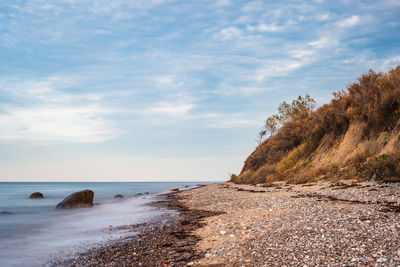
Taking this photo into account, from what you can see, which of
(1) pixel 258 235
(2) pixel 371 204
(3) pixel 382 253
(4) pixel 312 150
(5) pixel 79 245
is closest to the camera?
(3) pixel 382 253

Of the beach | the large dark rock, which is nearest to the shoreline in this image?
the beach

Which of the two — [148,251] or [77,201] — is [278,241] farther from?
[77,201]

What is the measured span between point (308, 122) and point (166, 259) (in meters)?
26.9

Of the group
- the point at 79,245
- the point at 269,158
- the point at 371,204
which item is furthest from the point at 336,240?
the point at 269,158

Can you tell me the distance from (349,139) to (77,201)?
24.6m

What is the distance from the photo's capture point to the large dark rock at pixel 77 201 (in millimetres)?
26641

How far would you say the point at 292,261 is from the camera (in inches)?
243

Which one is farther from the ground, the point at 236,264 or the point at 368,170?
the point at 368,170

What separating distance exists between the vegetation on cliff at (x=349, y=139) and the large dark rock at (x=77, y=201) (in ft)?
62.1

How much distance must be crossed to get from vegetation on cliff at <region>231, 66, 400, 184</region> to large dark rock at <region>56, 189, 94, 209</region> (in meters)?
18.9

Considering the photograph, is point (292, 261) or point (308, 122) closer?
point (292, 261)

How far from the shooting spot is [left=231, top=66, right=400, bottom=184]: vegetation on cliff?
18453 mm

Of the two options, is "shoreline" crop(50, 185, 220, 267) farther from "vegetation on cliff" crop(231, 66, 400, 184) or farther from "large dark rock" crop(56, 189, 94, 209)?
"large dark rock" crop(56, 189, 94, 209)

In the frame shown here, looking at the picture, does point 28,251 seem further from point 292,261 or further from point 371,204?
point 371,204
